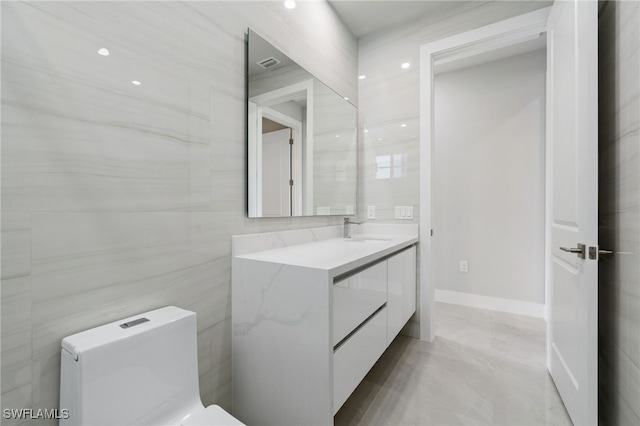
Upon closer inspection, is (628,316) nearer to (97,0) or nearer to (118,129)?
(118,129)

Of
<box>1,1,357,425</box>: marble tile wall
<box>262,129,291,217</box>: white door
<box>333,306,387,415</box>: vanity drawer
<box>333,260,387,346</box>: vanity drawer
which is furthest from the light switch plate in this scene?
<box>1,1,357,425</box>: marble tile wall

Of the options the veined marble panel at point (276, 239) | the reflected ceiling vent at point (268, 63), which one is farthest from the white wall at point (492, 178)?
the reflected ceiling vent at point (268, 63)

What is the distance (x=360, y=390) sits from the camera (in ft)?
5.34

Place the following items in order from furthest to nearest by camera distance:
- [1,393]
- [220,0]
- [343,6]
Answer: [343,6], [220,0], [1,393]

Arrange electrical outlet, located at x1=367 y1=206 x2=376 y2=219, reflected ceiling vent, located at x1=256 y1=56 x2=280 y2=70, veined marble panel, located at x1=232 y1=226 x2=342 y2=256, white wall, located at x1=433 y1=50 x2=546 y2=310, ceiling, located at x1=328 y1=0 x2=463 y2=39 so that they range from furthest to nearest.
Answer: white wall, located at x1=433 y1=50 x2=546 y2=310 → electrical outlet, located at x1=367 y1=206 x2=376 y2=219 → ceiling, located at x1=328 y1=0 x2=463 y2=39 → reflected ceiling vent, located at x1=256 y1=56 x2=280 y2=70 → veined marble panel, located at x1=232 y1=226 x2=342 y2=256

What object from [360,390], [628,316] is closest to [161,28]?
[360,390]

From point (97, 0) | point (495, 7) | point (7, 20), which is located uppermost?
point (495, 7)

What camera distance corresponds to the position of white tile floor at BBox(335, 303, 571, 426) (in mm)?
1425

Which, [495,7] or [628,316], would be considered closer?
[628,316]

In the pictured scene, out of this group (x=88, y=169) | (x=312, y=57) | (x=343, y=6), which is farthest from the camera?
(x=343, y=6)

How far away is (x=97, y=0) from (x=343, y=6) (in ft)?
5.85

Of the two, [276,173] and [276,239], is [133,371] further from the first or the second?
[276,173]

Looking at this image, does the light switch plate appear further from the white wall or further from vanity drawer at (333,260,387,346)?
the white wall

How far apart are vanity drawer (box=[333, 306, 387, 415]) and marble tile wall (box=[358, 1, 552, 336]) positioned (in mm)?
943
